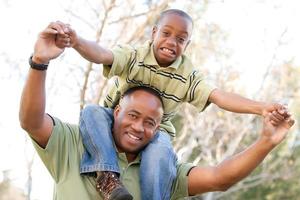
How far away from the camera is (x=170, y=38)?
3.09 meters

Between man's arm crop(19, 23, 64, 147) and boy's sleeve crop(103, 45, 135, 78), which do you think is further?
boy's sleeve crop(103, 45, 135, 78)

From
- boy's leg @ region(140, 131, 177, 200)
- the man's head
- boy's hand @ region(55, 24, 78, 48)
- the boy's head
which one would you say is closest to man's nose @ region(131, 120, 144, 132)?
the man's head

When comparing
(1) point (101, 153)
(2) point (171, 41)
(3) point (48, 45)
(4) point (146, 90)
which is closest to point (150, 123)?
(4) point (146, 90)

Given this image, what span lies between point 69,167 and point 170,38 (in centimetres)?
82

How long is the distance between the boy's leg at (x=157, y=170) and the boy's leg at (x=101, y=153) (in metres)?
0.15

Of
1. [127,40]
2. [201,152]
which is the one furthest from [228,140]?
[127,40]

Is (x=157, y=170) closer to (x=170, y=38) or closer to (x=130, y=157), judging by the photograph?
(x=130, y=157)

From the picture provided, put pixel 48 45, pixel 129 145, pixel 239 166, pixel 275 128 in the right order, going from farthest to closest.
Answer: pixel 129 145
pixel 239 166
pixel 275 128
pixel 48 45

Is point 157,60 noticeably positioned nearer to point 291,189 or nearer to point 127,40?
point 127,40

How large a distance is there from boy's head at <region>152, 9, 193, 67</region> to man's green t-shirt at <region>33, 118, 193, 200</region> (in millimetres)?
550

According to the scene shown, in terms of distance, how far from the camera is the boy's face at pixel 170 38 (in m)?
3.09

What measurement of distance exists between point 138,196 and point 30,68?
0.89 metres

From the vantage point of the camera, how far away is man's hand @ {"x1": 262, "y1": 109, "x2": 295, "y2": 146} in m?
2.72

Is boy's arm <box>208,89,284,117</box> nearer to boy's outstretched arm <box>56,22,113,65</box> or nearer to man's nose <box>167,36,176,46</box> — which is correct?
man's nose <box>167,36,176,46</box>
